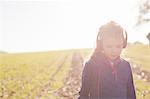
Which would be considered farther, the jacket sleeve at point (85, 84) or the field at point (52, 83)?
the field at point (52, 83)

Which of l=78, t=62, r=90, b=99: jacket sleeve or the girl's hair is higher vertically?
the girl's hair

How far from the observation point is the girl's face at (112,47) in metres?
2.73

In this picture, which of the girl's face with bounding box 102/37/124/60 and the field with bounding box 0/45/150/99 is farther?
the field with bounding box 0/45/150/99

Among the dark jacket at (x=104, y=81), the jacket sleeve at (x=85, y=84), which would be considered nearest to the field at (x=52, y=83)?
the dark jacket at (x=104, y=81)

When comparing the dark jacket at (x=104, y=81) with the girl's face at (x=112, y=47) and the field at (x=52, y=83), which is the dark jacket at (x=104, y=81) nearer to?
the girl's face at (x=112, y=47)

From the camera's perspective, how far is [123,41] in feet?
9.06

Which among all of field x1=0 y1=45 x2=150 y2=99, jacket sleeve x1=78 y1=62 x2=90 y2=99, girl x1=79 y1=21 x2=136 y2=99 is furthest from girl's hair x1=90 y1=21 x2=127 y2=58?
field x1=0 y1=45 x2=150 y2=99

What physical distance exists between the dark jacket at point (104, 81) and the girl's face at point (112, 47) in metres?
0.04

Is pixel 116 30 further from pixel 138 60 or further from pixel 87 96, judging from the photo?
pixel 138 60

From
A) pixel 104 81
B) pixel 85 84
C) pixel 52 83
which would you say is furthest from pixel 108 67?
pixel 52 83

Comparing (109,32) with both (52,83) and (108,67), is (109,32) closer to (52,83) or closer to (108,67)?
(108,67)

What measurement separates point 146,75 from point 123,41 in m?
7.95

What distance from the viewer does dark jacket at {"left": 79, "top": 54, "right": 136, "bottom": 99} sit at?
105 inches

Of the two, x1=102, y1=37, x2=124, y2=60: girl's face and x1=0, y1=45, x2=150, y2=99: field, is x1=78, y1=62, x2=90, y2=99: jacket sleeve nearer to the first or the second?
x1=102, y1=37, x2=124, y2=60: girl's face
